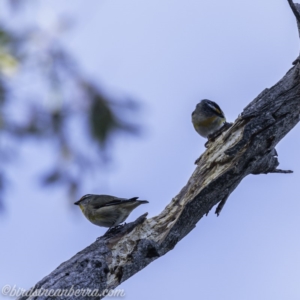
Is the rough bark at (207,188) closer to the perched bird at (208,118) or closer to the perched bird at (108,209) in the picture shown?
the perched bird at (108,209)

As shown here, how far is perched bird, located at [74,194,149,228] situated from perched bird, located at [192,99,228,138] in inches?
104

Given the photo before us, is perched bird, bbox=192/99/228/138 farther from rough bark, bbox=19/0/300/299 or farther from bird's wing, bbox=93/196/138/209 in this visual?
rough bark, bbox=19/0/300/299

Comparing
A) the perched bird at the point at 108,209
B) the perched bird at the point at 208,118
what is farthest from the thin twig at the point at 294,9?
the perched bird at the point at 208,118

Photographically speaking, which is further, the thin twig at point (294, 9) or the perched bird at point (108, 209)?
the perched bird at point (108, 209)

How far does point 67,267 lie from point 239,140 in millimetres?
2139

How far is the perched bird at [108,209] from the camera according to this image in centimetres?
809

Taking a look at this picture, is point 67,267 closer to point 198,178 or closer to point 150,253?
point 150,253

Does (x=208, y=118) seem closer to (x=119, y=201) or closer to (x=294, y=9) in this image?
(x=119, y=201)

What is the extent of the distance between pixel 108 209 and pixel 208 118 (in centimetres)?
315

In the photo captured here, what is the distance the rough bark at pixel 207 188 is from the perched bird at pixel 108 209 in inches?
56.5

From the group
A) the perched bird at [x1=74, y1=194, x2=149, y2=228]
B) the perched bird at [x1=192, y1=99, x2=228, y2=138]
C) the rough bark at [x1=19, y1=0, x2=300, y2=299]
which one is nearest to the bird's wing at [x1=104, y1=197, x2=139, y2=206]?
the perched bird at [x1=74, y1=194, x2=149, y2=228]

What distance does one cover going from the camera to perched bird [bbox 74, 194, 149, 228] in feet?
26.6

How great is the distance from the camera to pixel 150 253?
6191 millimetres

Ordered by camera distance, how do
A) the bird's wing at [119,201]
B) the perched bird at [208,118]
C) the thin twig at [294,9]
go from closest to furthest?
the thin twig at [294,9]
the bird's wing at [119,201]
the perched bird at [208,118]
